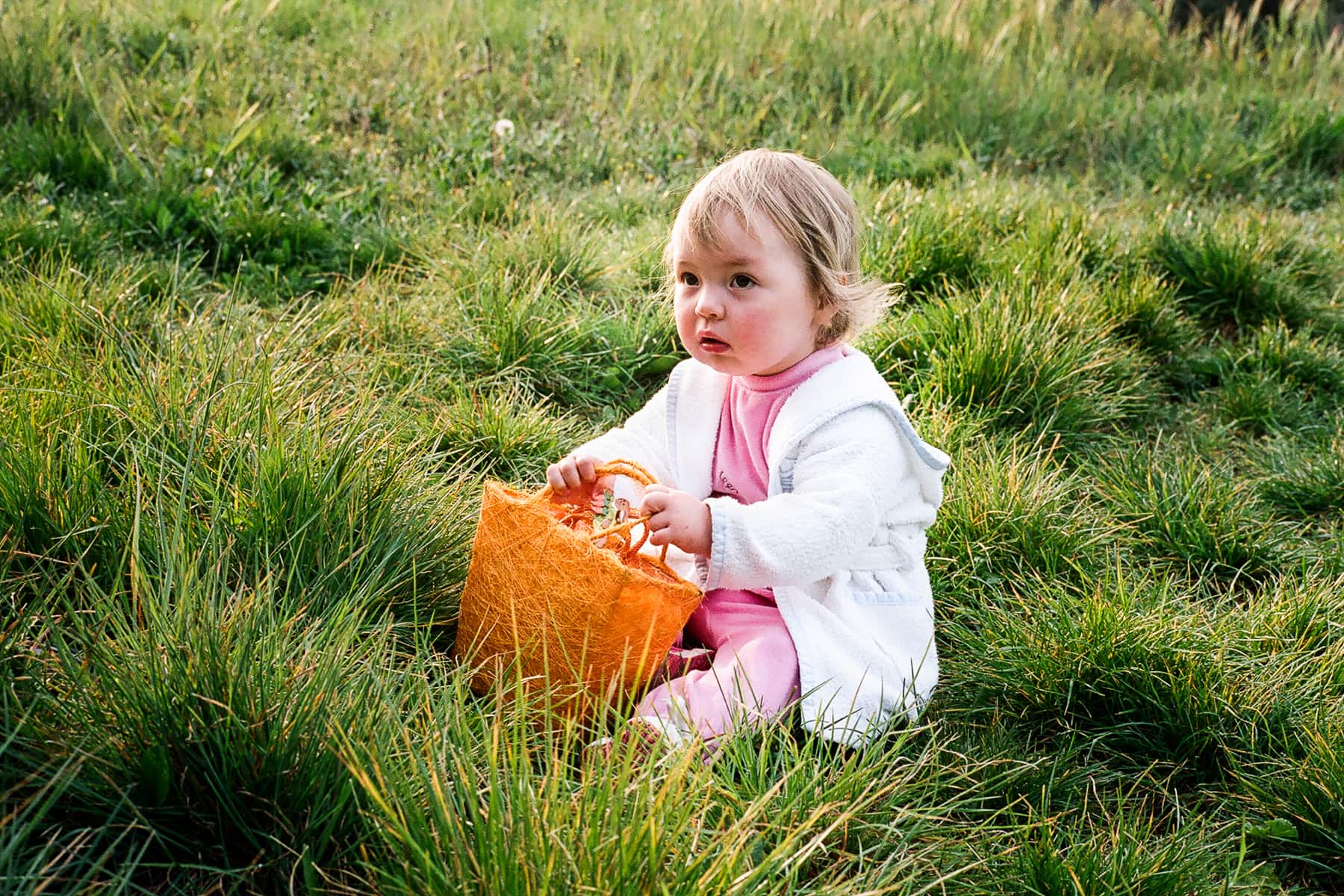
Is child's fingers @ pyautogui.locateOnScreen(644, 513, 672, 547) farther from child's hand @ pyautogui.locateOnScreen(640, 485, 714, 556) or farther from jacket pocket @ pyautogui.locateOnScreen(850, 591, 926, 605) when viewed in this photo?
jacket pocket @ pyautogui.locateOnScreen(850, 591, 926, 605)

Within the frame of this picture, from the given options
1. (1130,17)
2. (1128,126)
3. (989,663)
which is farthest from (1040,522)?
(1130,17)

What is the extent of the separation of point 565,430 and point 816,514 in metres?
1.35

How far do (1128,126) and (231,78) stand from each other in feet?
15.2

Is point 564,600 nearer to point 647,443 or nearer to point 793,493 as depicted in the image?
point 793,493

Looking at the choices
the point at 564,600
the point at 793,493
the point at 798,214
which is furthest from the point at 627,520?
the point at 798,214

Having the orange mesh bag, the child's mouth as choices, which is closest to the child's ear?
the child's mouth

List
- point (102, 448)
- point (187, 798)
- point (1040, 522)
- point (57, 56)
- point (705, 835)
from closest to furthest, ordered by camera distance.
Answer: point (187, 798), point (705, 835), point (102, 448), point (1040, 522), point (57, 56)

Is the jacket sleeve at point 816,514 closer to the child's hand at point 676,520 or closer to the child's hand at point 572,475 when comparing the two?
the child's hand at point 676,520

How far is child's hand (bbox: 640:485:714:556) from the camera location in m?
2.29

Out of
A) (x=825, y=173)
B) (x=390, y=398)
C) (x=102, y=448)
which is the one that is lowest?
(x=390, y=398)

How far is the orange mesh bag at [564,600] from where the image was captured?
2248 millimetres

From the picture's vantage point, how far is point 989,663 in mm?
2654

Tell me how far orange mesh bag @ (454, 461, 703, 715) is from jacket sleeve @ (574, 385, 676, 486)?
0.38 metres

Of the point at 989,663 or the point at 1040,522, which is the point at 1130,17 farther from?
the point at 989,663
